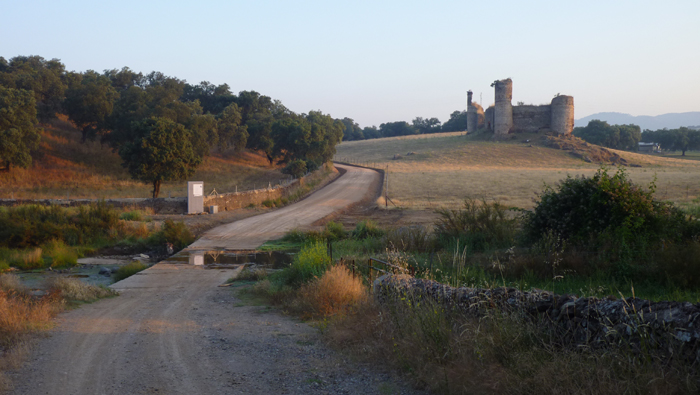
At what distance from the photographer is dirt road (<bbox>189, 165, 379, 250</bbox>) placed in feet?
69.7

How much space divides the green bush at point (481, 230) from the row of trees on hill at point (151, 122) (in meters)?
27.4

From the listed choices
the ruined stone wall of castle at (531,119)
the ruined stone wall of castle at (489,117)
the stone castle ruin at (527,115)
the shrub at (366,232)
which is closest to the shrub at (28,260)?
the shrub at (366,232)

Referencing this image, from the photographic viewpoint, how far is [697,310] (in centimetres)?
411

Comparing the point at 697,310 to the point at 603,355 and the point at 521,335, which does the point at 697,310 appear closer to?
the point at 603,355

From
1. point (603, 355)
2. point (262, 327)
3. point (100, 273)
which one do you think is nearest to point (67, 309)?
point (262, 327)

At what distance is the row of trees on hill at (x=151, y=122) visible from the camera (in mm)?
37938

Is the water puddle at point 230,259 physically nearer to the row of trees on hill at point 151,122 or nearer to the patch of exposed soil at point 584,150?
the row of trees on hill at point 151,122

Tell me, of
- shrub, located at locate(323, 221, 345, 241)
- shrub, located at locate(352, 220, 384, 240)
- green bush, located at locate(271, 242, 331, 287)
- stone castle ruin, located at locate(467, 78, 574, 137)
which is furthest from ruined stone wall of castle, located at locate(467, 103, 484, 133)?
green bush, located at locate(271, 242, 331, 287)

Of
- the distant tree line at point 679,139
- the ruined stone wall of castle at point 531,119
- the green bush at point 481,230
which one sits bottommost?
the green bush at point 481,230

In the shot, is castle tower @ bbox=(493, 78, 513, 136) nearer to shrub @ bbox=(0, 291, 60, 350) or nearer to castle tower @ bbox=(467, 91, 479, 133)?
castle tower @ bbox=(467, 91, 479, 133)

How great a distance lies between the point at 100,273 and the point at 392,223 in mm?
14364

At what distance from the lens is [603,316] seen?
4738mm

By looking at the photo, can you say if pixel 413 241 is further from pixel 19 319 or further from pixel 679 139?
pixel 679 139

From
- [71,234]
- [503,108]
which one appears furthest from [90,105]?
[503,108]
